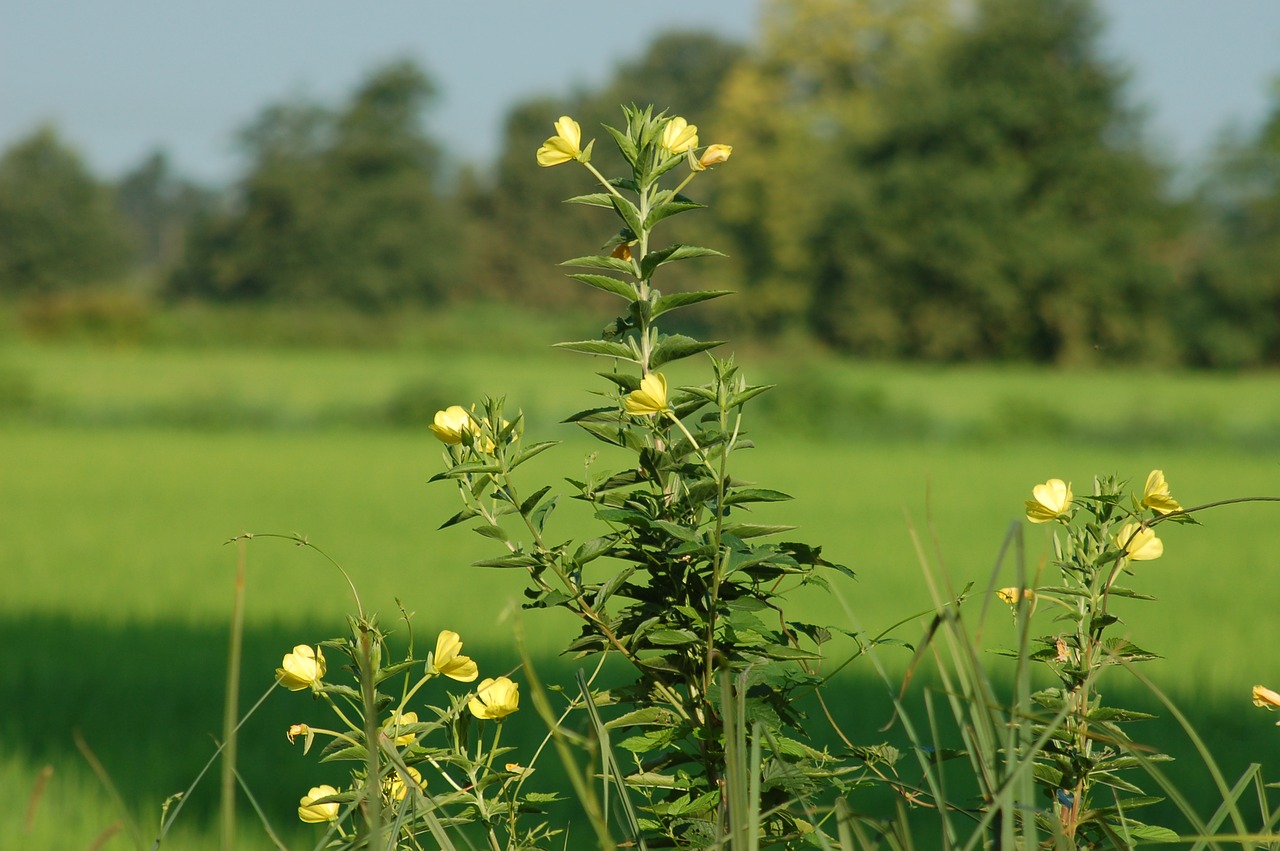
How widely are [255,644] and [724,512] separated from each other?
470 cm

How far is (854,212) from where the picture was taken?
33062 millimetres

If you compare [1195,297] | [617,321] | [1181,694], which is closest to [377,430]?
[1181,694]

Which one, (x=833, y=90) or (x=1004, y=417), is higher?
(x=833, y=90)

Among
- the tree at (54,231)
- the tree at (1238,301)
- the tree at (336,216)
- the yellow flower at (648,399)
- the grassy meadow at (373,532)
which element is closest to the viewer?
the yellow flower at (648,399)

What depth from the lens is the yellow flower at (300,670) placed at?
3.03 feet

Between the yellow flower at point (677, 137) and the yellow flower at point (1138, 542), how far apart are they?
493mm

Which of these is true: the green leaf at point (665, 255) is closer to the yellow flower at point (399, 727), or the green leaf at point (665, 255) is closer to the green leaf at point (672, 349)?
the green leaf at point (672, 349)

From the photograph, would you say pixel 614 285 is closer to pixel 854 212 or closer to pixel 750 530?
pixel 750 530

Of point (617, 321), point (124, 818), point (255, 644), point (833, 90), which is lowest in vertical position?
point (255, 644)

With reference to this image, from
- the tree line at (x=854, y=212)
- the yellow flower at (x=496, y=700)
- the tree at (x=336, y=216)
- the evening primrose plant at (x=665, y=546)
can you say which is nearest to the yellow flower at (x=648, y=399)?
the evening primrose plant at (x=665, y=546)

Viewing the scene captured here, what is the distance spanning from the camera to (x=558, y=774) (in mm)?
3371

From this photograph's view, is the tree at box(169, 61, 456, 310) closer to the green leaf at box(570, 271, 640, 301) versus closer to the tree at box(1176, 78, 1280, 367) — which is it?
the tree at box(1176, 78, 1280, 367)

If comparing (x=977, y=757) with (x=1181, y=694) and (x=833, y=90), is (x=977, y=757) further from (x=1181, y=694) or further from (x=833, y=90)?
(x=833, y=90)

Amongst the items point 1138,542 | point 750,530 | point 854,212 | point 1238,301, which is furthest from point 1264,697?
point 854,212
